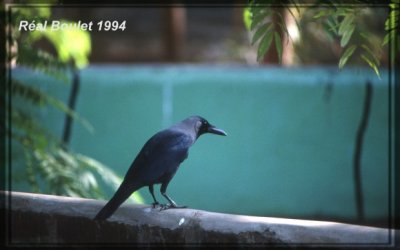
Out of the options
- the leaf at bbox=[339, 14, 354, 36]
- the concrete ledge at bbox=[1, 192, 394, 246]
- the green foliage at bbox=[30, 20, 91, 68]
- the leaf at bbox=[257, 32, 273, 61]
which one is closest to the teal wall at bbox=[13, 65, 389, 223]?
the green foliage at bbox=[30, 20, 91, 68]

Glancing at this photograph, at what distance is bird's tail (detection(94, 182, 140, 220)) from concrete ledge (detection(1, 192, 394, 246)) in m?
0.21

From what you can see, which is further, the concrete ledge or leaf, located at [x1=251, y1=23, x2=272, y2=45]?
leaf, located at [x1=251, y1=23, x2=272, y2=45]

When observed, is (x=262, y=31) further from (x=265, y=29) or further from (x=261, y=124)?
(x=261, y=124)

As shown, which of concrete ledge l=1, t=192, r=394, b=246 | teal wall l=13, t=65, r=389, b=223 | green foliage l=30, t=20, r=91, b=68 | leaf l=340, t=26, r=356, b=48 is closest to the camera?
concrete ledge l=1, t=192, r=394, b=246

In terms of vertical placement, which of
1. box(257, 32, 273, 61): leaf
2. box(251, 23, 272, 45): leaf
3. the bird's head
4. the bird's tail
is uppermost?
box(251, 23, 272, 45): leaf

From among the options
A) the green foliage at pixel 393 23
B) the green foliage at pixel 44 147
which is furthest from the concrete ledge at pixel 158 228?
the green foliage at pixel 44 147

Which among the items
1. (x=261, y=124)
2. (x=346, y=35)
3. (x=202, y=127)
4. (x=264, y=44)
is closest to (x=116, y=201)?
(x=202, y=127)

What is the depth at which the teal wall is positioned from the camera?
8.10m

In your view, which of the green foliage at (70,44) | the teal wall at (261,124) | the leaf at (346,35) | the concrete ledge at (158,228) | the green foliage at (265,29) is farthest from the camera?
the teal wall at (261,124)

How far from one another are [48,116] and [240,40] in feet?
18.9

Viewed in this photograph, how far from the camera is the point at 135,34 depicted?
1452cm

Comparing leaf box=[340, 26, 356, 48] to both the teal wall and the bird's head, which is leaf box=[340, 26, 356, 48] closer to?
the bird's head

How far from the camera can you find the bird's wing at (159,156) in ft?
11.5

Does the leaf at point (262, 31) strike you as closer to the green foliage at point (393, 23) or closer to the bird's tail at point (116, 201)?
the green foliage at point (393, 23)
